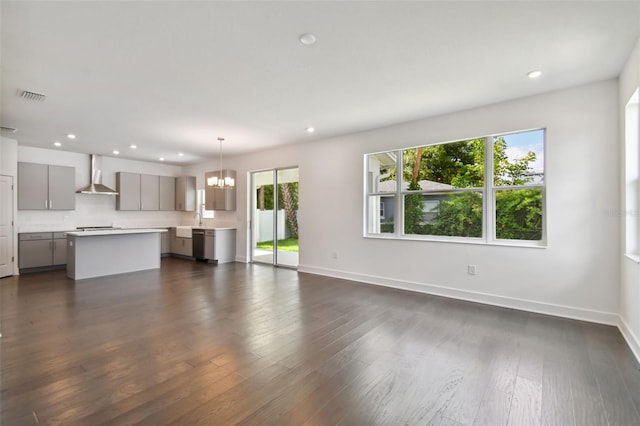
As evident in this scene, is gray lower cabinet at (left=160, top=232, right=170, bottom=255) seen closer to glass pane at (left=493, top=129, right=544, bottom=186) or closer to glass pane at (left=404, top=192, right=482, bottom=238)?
glass pane at (left=404, top=192, right=482, bottom=238)

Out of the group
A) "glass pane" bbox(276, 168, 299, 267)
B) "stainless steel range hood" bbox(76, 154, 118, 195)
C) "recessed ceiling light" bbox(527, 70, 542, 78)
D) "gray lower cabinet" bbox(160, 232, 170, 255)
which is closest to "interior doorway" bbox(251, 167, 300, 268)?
"glass pane" bbox(276, 168, 299, 267)

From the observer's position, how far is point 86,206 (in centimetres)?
750

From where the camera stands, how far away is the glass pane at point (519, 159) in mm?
3875

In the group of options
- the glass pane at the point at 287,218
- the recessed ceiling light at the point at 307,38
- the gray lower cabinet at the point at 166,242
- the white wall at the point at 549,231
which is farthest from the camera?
the gray lower cabinet at the point at 166,242

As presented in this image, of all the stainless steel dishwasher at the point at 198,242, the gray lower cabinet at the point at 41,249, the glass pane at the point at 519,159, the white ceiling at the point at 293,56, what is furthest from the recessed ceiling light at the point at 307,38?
the gray lower cabinet at the point at 41,249

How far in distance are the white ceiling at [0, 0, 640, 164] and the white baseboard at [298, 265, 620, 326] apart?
2.64 meters

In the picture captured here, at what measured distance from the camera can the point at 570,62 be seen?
9.78ft

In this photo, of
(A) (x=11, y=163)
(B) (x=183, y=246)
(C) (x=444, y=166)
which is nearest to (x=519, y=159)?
(C) (x=444, y=166)

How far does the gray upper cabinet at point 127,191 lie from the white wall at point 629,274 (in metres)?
9.57

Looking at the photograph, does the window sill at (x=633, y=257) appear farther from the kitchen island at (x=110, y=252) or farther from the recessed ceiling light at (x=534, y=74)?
the kitchen island at (x=110, y=252)

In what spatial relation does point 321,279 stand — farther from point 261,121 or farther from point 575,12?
point 575,12

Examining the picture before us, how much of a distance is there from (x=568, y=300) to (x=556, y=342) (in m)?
0.97

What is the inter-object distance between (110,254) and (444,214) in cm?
626

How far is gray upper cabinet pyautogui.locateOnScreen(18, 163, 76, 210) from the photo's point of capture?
6320 mm
